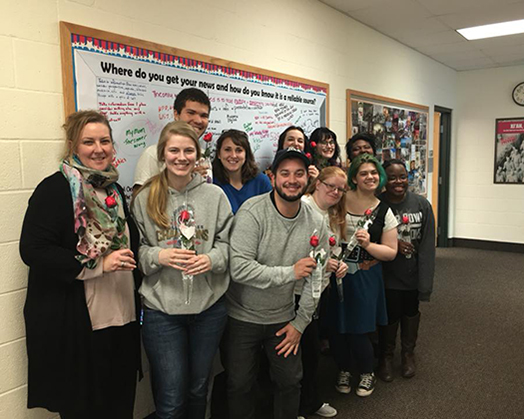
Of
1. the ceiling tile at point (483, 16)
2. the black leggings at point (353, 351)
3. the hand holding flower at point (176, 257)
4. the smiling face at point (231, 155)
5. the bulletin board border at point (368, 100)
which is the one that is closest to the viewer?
the hand holding flower at point (176, 257)

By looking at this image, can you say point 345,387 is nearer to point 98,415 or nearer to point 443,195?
point 98,415

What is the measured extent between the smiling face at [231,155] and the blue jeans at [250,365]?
2.72ft

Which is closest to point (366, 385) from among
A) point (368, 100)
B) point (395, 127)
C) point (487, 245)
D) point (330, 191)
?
point (330, 191)

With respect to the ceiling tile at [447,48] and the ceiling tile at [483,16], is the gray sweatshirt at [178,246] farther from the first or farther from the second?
the ceiling tile at [447,48]

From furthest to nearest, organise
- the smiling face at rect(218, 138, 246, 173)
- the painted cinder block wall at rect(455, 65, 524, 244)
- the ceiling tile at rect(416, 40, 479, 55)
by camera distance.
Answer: the painted cinder block wall at rect(455, 65, 524, 244) < the ceiling tile at rect(416, 40, 479, 55) < the smiling face at rect(218, 138, 246, 173)

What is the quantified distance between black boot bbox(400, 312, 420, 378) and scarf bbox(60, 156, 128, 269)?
2.04 m

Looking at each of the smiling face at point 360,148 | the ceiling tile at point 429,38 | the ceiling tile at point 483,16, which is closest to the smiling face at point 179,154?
the smiling face at point 360,148

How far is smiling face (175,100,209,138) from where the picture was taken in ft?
7.25

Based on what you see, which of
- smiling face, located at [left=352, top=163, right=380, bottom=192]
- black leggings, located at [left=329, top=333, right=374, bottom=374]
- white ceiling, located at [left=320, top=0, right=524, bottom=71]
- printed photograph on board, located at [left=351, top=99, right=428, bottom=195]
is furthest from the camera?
printed photograph on board, located at [left=351, top=99, right=428, bottom=195]

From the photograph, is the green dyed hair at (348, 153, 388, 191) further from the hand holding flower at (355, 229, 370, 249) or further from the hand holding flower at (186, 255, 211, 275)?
the hand holding flower at (186, 255, 211, 275)

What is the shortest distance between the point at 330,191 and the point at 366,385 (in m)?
1.27

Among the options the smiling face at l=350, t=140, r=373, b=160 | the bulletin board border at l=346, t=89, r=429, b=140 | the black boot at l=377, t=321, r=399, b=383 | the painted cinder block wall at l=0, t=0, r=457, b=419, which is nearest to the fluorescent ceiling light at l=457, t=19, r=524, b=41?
the bulletin board border at l=346, t=89, r=429, b=140

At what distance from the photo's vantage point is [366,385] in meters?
2.72

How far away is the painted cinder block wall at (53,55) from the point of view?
1793 mm
